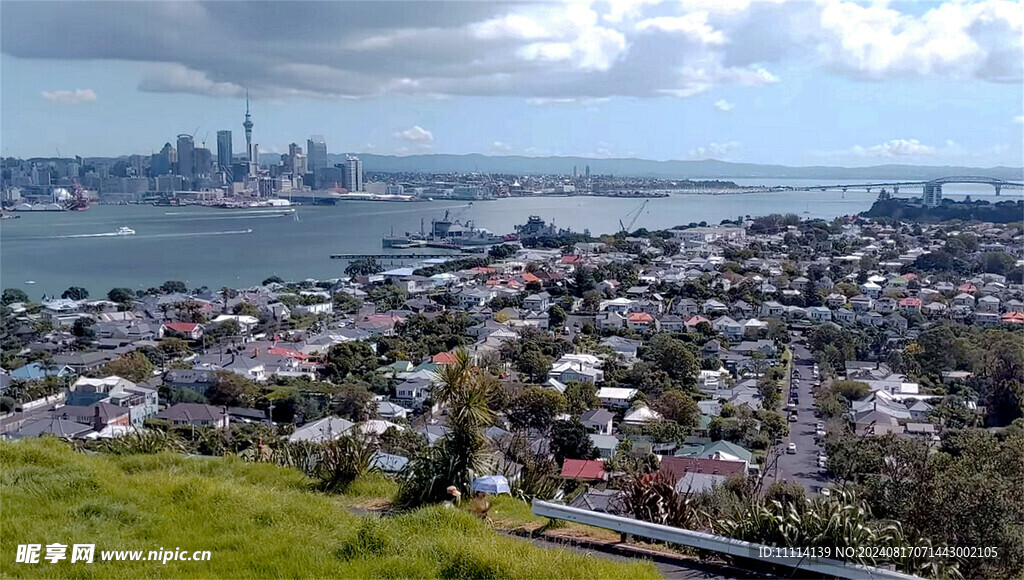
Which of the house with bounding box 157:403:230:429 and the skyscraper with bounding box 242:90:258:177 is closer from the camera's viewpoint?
the house with bounding box 157:403:230:429

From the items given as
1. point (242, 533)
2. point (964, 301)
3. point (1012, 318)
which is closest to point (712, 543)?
point (242, 533)

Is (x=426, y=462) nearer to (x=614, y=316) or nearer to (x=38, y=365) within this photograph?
(x=38, y=365)

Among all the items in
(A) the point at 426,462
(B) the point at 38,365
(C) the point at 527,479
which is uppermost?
(A) the point at 426,462

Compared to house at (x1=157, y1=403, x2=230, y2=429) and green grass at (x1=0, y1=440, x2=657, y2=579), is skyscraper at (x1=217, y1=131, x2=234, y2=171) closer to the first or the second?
house at (x1=157, y1=403, x2=230, y2=429)

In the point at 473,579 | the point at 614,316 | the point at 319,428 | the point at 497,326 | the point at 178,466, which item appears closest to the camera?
the point at 473,579

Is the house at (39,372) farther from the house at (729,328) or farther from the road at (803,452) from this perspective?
the house at (729,328)

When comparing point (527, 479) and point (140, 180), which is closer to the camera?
point (527, 479)

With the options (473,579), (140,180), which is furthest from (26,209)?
(473,579)

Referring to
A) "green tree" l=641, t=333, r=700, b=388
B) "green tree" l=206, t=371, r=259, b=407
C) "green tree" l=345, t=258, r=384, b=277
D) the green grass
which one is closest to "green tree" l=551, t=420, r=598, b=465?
"green tree" l=641, t=333, r=700, b=388
